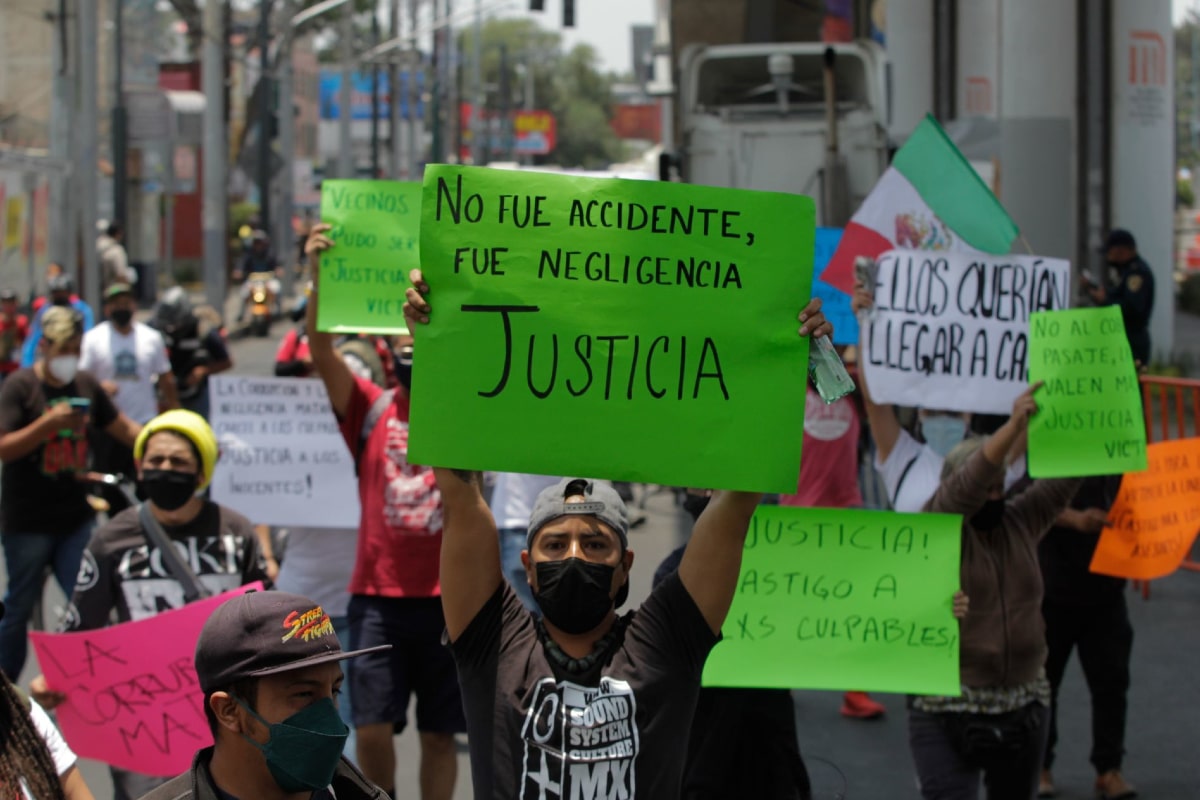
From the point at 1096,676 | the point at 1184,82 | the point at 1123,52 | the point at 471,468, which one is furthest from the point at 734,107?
the point at 1184,82

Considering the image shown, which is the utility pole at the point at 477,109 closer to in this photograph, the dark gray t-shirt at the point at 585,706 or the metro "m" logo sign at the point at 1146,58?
the metro "m" logo sign at the point at 1146,58

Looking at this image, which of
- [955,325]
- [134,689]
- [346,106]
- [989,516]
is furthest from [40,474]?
[346,106]

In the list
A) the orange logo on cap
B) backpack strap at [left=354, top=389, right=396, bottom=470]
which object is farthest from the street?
the orange logo on cap

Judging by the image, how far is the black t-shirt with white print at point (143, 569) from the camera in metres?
5.23

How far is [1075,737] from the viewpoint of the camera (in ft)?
25.3

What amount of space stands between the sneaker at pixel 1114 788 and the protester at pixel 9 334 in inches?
521

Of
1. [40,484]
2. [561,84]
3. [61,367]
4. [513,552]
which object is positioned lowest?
[513,552]

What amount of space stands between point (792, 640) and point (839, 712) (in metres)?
3.11

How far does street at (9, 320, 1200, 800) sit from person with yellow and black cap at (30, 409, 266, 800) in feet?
5.52

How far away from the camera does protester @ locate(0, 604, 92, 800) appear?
3.43 metres

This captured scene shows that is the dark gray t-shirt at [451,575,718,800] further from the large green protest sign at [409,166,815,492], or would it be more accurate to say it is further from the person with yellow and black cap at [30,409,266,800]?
the person with yellow and black cap at [30,409,266,800]

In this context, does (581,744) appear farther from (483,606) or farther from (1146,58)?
(1146,58)

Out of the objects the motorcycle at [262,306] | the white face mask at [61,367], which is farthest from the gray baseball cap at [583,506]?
the motorcycle at [262,306]

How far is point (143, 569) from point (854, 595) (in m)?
2.10
